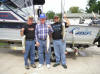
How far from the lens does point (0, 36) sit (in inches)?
236

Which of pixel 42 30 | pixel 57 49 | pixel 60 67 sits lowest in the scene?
pixel 60 67

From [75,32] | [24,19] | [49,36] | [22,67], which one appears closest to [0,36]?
[24,19]

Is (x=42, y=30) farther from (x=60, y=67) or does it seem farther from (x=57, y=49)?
(x=60, y=67)

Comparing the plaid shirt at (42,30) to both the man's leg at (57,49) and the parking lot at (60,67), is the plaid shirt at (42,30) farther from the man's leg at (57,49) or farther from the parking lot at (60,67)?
the parking lot at (60,67)

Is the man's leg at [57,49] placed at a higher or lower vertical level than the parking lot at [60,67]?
higher

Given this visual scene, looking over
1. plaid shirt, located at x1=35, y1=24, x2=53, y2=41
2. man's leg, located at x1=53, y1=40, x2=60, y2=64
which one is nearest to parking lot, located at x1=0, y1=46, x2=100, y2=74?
man's leg, located at x1=53, y1=40, x2=60, y2=64

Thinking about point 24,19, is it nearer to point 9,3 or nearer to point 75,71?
point 9,3

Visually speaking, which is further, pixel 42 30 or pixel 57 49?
pixel 57 49

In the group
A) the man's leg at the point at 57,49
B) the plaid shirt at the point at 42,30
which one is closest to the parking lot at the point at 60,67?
the man's leg at the point at 57,49

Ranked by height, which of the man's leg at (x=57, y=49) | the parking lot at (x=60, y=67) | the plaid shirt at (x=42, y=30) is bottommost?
the parking lot at (x=60, y=67)

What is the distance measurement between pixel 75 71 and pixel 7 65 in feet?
8.28

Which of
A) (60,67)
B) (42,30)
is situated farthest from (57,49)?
(42,30)

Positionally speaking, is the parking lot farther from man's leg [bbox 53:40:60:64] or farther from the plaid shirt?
the plaid shirt

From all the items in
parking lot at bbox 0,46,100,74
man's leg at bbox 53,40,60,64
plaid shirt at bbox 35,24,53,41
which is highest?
plaid shirt at bbox 35,24,53,41
